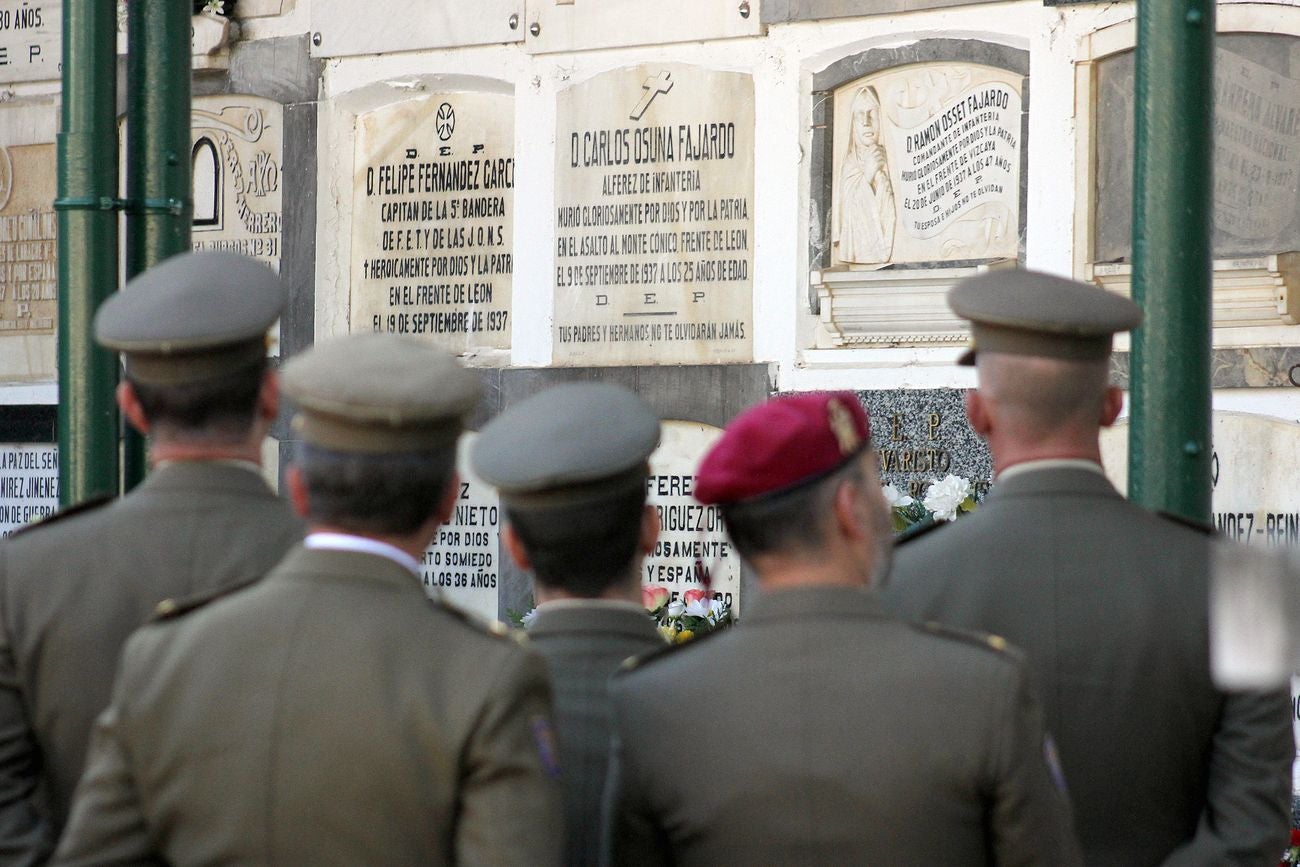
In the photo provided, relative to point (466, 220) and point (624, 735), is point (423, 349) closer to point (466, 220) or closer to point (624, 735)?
point (624, 735)

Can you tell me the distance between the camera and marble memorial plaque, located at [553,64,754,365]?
20.8ft

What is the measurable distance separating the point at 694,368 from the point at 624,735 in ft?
14.3

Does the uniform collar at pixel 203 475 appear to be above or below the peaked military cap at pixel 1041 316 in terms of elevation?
below

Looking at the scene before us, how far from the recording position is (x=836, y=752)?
1936mm

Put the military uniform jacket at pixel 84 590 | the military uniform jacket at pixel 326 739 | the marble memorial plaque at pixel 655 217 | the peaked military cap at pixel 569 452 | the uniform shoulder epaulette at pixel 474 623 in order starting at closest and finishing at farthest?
the military uniform jacket at pixel 326 739
the uniform shoulder epaulette at pixel 474 623
the peaked military cap at pixel 569 452
the military uniform jacket at pixel 84 590
the marble memorial plaque at pixel 655 217

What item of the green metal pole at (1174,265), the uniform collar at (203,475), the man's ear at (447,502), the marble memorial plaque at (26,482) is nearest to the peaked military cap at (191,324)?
the uniform collar at (203,475)

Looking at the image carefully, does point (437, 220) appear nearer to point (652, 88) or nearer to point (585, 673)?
point (652, 88)

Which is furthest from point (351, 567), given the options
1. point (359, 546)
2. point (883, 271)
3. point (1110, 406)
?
point (883, 271)

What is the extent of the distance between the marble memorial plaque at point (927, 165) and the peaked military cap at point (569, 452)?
12.6 ft

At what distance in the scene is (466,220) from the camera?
682 cm

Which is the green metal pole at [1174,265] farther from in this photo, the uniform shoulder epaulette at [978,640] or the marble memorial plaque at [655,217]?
the marble memorial plaque at [655,217]

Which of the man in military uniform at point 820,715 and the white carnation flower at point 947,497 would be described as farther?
the white carnation flower at point 947,497

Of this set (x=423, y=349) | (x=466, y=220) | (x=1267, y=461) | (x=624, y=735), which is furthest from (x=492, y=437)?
(x=466, y=220)

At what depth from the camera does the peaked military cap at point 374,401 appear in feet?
6.38
